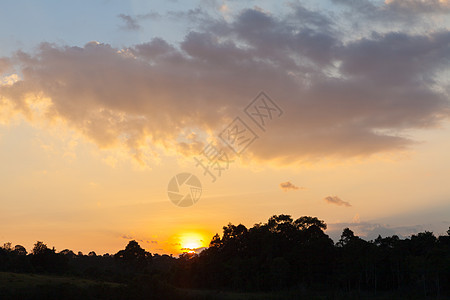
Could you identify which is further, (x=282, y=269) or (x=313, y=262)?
(x=313, y=262)

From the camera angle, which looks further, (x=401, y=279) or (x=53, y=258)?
(x=53, y=258)

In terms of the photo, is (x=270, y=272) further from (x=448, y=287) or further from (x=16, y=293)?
(x=16, y=293)

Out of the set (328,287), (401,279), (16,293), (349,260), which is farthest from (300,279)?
(16,293)

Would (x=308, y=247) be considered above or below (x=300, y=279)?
above

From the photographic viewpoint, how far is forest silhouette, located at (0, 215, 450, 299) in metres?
69.8

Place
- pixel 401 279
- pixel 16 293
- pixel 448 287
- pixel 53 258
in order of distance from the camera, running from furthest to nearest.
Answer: pixel 53 258
pixel 401 279
pixel 448 287
pixel 16 293

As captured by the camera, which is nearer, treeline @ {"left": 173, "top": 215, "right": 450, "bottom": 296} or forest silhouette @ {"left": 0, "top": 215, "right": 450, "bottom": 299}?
forest silhouette @ {"left": 0, "top": 215, "right": 450, "bottom": 299}

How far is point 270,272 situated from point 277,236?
1827 cm

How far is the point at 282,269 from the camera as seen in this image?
85750 millimetres

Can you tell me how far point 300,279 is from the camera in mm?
90938

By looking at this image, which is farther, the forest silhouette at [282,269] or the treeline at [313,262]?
the treeline at [313,262]

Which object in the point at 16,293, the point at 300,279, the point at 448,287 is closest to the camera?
the point at 16,293

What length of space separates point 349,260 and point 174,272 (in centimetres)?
4249

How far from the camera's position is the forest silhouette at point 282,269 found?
6975cm
